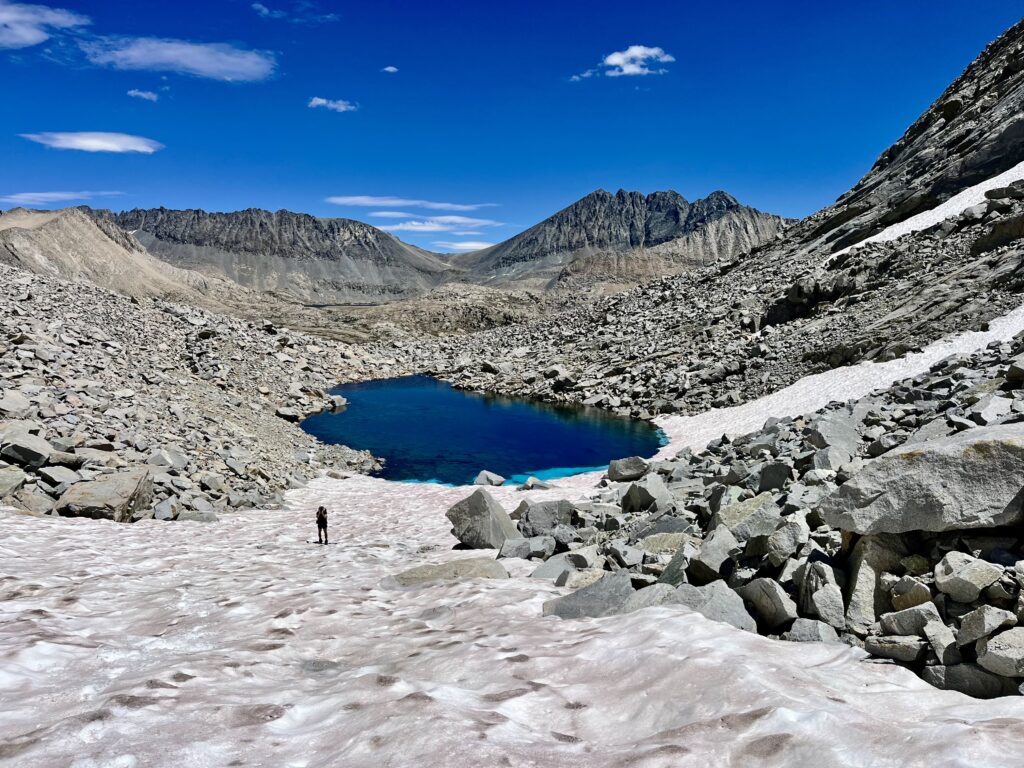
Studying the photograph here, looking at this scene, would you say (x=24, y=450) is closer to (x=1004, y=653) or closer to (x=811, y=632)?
(x=811, y=632)

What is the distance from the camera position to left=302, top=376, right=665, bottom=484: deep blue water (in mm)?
37438

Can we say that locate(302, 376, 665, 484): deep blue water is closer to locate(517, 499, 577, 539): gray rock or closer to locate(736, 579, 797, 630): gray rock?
locate(517, 499, 577, 539): gray rock

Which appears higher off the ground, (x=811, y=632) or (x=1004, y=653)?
(x=1004, y=653)

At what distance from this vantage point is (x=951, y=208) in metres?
51.5

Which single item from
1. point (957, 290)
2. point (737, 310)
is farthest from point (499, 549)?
point (737, 310)

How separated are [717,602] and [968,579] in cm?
293

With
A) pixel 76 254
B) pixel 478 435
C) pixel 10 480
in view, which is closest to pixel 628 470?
pixel 478 435

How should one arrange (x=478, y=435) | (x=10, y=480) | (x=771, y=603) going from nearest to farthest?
(x=771, y=603), (x=10, y=480), (x=478, y=435)

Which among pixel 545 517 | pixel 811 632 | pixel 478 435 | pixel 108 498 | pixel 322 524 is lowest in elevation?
pixel 322 524

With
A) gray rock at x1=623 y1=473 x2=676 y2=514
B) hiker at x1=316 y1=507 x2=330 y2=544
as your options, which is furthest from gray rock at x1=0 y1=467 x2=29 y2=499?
gray rock at x1=623 y1=473 x2=676 y2=514

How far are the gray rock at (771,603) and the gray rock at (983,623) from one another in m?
2.02

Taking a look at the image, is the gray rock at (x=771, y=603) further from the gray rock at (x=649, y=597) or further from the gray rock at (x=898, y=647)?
the gray rock at (x=649, y=597)

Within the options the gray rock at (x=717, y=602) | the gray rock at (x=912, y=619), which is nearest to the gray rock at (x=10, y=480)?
the gray rock at (x=717, y=602)

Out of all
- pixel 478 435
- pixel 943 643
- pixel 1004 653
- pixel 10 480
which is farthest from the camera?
pixel 478 435
